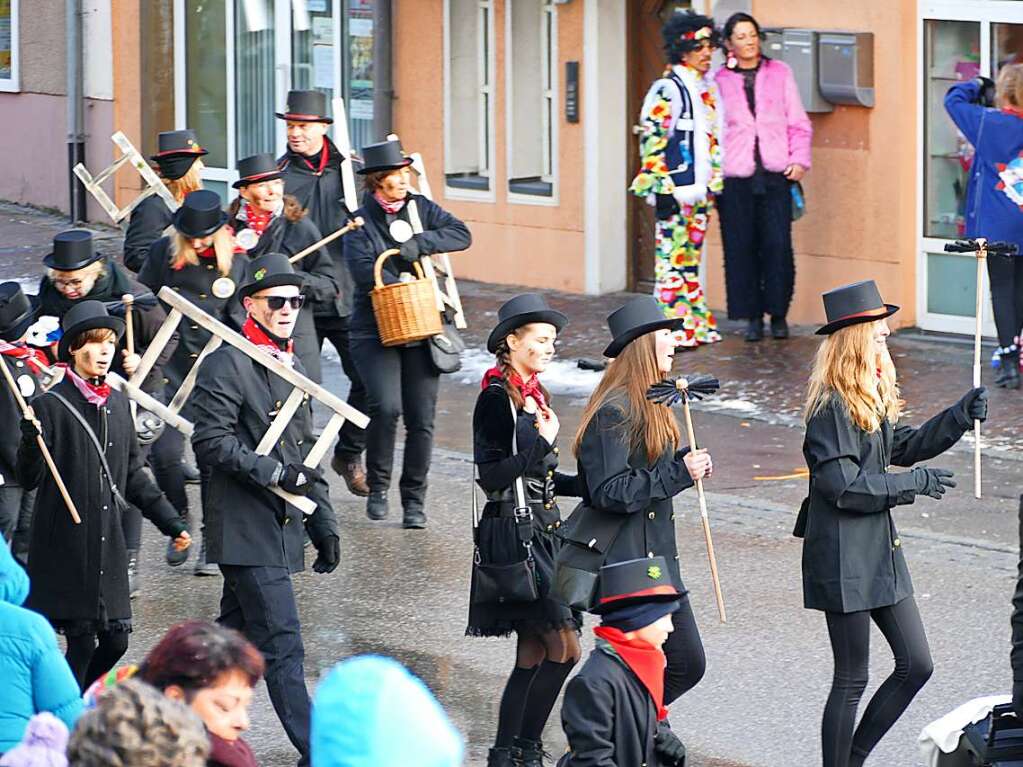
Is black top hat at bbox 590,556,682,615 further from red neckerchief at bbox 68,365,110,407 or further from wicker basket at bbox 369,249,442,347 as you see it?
wicker basket at bbox 369,249,442,347

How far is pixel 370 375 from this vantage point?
10.5 m

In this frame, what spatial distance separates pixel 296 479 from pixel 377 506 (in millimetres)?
3498

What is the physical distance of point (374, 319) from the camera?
10.4 metres

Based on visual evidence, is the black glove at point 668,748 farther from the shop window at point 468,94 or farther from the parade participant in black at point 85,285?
the shop window at point 468,94

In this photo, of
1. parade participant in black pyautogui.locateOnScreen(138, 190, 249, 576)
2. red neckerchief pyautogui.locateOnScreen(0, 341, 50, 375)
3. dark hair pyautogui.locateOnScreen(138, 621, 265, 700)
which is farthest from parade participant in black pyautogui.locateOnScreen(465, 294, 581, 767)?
parade participant in black pyautogui.locateOnScreen(138, 190, 249, 576)

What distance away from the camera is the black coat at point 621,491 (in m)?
6.80

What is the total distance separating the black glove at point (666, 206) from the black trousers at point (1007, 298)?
2282 millimetres

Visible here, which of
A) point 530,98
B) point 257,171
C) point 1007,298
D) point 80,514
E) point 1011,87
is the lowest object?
point 80,514

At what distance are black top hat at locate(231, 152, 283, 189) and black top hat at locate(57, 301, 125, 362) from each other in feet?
8.26

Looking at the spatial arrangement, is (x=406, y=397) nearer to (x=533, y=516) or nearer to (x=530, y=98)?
(x=533, y=516)

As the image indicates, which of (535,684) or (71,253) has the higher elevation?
(71,253)

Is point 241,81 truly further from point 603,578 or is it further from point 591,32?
point 603,578

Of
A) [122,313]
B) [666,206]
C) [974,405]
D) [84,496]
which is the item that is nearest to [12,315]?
[122,313]

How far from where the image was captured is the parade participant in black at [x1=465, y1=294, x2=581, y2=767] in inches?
283
